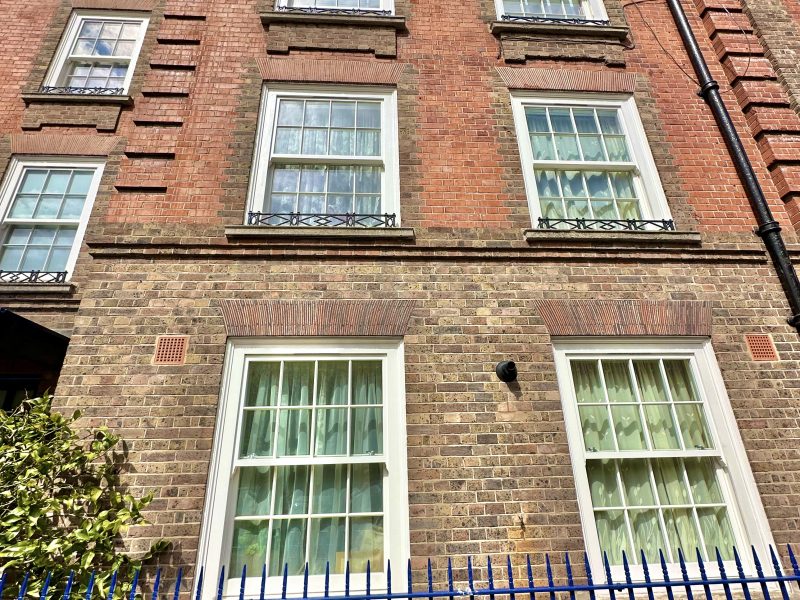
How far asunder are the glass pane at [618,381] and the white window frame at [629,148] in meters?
1.75

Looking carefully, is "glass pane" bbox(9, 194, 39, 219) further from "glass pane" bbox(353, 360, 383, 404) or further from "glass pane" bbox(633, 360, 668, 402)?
"glass pane" bbox(633, 360, 668, 402)

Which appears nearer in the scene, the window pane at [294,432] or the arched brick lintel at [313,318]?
the window pane at [294,432]

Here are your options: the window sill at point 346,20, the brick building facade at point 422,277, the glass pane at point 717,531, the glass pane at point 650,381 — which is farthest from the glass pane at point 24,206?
the glass pane at point 717,531

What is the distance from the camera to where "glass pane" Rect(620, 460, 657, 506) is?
13.8 feet

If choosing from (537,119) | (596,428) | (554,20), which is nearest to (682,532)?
(596,428)

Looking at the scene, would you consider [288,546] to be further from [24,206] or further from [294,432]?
[24,206]

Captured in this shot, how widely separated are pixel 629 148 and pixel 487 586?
527cm

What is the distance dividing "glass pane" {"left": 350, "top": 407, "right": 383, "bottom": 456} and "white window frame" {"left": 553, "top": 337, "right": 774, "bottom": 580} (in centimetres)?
174

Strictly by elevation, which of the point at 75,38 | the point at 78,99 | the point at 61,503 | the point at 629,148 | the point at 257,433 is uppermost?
the point at 75,38

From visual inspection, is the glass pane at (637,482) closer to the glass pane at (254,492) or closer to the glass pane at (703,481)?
the glass pane at (703,481)

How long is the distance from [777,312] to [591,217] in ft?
7.07

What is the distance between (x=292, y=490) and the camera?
409cm

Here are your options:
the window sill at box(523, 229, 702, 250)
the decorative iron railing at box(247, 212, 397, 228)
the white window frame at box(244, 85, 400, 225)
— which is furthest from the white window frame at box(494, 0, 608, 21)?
the decorative iron railing at box(247, 212, 397, 228)

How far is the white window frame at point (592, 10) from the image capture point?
6.95 meters
